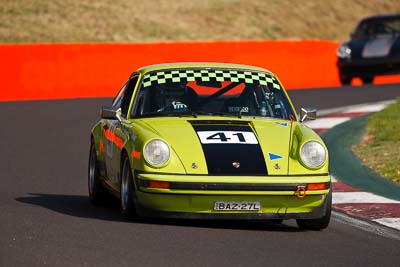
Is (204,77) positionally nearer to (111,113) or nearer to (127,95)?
(127,95)

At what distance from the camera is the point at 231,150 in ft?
30.4

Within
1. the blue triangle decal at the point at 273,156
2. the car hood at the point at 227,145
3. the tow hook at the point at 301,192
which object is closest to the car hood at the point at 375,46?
the car hood at the point at 227,145

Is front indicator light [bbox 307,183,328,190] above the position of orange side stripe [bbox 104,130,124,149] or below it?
below

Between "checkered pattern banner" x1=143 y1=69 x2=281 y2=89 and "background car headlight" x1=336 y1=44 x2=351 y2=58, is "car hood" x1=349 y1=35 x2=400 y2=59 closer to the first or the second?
"background car headlight" x1=336 y1=44 x2=351 y2=58

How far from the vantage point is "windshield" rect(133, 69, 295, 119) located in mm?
10195

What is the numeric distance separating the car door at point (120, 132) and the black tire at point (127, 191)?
19 cm

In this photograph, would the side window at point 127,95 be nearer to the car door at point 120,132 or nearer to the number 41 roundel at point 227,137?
the car door at point 120,132

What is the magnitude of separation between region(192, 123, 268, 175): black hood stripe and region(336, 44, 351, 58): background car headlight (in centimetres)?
1840

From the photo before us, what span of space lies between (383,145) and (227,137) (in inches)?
255

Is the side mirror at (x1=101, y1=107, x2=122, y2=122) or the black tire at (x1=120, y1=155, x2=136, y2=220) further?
the side mirror at (x1=101, y1=107, x2=122, y2=122)

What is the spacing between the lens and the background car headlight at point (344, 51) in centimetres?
2773

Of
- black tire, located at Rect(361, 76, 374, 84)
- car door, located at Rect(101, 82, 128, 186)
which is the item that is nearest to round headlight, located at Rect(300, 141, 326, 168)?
car door, located at Rect(101, 82, 128, 186)

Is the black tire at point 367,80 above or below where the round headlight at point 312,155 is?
below

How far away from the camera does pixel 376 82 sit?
30.8m
